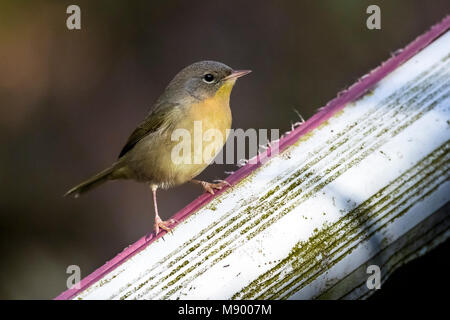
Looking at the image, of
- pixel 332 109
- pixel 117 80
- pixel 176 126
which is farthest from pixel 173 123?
pixel 117 80

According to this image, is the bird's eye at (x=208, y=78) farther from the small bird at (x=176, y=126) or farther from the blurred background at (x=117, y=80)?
the blurred background at (x=117, y=80)

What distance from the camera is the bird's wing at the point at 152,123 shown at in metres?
3.94

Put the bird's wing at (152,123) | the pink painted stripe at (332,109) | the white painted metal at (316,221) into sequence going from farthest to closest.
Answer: the bird's wing at (152,123) → the pink painted stripe at (332,109) → the white painted metal at (316,221)

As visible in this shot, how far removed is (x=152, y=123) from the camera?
13.2ft

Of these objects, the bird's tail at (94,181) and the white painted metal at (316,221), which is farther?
the bird's tail at (94,181)

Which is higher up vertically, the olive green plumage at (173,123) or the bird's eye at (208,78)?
the bird's eye at (208,78)

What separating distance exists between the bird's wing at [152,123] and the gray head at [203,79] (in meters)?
0.11

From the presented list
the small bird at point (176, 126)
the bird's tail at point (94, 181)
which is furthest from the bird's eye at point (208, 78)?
the bird's tail at point (94, 181)

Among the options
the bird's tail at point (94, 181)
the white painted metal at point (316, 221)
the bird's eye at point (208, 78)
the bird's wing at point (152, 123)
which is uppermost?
the bird's eye at point (208, 78)

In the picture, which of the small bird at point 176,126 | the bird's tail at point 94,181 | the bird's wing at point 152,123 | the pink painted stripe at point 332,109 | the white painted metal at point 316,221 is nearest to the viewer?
the white painted metal at point 316,221

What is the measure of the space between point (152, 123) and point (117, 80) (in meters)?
2.47

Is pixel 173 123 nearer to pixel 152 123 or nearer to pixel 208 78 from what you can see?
pixel 152 123

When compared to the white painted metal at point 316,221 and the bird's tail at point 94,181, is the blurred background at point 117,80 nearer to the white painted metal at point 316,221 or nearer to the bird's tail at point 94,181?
the bird's tail at point 94,181

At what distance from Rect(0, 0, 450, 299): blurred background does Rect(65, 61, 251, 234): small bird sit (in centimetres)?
152
